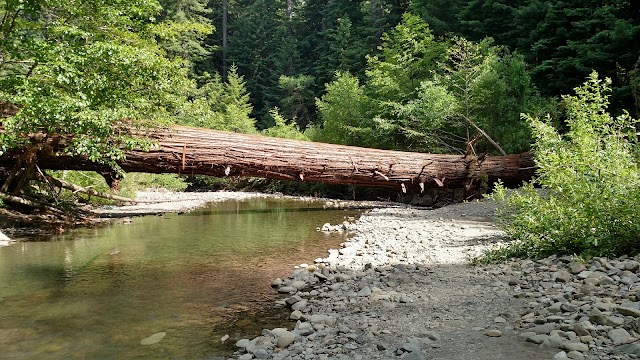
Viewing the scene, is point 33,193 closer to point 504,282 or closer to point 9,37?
point 9,37

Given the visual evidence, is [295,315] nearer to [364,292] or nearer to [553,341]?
[364,292]

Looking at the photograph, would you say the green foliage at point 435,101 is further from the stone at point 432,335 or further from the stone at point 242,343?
the stone at point 242,343

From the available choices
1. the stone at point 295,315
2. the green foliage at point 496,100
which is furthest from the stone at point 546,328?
the green foliage at point 496,100

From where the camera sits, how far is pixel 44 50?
7.21 m

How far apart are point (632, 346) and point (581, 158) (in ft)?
8.87

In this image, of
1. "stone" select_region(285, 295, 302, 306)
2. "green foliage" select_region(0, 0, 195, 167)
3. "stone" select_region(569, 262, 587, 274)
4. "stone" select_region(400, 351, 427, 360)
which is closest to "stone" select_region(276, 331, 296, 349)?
"stone" select_region(285, 295, 302, 306)

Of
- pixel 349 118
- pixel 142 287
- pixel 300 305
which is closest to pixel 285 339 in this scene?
pixel 300 305

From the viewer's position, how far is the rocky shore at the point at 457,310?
2.99 metres

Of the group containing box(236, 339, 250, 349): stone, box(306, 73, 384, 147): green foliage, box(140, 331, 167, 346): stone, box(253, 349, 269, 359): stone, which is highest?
box(306, 73, 384, 147): green foliage

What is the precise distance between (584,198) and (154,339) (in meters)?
4.64

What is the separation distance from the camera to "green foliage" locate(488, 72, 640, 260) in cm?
432

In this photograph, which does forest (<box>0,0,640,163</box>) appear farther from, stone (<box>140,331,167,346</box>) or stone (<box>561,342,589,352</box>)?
stone (<box>561,342,589,352</box>)

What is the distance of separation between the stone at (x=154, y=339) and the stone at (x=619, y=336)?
12.1 feet

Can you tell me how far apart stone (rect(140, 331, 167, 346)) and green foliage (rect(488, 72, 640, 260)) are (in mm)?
4016
